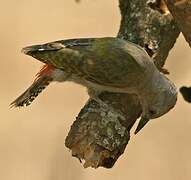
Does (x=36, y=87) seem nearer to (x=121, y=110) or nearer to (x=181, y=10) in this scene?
(x=121, y=110)

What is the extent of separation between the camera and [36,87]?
2850mm

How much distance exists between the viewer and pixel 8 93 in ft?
15.1

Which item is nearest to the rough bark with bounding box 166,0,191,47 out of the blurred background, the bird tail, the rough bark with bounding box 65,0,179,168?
the rough bark with bounding box 65,0,179,168

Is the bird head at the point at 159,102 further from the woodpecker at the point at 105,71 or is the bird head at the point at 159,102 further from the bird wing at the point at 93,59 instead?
the bird wing at the point at 93,59

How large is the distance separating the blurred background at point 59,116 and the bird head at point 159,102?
116 cm

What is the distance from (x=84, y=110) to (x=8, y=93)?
2.35 m

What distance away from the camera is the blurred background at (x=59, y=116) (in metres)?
4.25

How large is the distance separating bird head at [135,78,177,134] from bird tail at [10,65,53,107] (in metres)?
0.39

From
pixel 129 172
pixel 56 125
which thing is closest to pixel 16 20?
pixel 56 125

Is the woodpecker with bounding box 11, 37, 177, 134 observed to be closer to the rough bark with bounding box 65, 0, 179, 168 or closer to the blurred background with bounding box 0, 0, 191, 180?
the rough bark with bounding box 65, 0, 179, 168

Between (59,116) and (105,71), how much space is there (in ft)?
5.60

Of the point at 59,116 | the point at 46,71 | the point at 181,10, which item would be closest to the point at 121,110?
the point at 181,10

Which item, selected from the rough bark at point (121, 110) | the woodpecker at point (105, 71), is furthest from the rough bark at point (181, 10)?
the woodpecker at point (105, 71)

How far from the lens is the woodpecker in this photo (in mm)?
2707
